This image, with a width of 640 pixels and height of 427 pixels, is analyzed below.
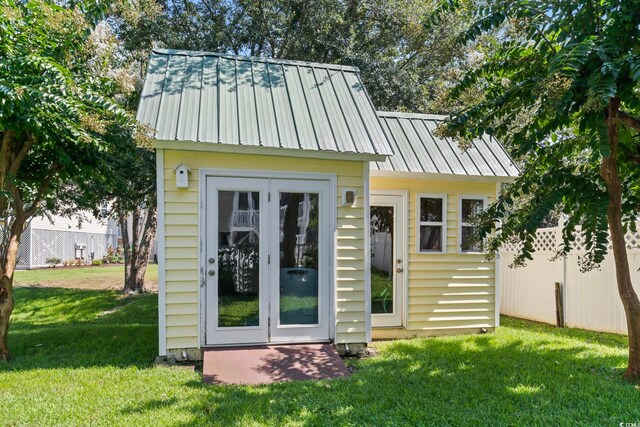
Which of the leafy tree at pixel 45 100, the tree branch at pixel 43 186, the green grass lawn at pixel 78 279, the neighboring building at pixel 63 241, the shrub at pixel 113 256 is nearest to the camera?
the leafy tree at pixel 45 100

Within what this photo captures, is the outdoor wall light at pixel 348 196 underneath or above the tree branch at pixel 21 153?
underneath

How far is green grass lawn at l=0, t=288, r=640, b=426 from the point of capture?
3.37 meters

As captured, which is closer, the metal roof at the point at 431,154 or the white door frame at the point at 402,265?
the metal roof at the point at 431,154

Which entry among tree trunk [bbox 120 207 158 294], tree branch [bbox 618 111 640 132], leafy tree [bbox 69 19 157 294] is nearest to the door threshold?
leafy tree [bbox 69 19 157 294]

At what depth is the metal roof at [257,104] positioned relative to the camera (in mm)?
4879

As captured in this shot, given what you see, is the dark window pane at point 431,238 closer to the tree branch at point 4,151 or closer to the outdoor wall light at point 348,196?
the outdoor wall light at point 348,196

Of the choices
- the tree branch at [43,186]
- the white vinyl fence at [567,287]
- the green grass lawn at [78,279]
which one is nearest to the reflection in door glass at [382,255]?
the white vinyl fence at [567,287]

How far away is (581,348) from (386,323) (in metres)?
2.60

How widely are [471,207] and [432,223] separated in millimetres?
732

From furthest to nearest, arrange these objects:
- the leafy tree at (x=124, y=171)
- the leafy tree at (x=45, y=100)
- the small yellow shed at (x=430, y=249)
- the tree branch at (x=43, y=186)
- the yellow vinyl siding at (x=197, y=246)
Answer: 1. the small yellow shed at (x=430, y=249)
2. the leafy tree at (x=124, y=171)
3. the tree branch at (x=43, y=186)
4. the yellow vinyl siding at (x=197, y=246)
5. the leafy tree at (x=45, y=100)

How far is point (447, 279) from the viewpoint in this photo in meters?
6.58

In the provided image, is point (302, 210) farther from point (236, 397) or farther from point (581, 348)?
point (581, 348)

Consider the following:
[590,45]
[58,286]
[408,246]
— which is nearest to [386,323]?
[408,246]

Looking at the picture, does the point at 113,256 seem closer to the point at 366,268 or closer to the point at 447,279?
the point at 447,279
